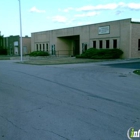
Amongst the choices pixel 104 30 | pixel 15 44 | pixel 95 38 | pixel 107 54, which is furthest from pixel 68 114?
pixel 15 44

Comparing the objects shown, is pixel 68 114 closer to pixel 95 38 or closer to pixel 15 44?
pixel 95 38

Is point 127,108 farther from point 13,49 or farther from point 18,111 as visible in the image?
point 13,49

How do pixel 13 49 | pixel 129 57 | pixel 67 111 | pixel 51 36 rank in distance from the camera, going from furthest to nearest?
pixel 13 49 → pixel 51 36 → pixel 129 57 → pixel 67 111

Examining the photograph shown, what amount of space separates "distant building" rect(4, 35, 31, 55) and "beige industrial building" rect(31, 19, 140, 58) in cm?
902

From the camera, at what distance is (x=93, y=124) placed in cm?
552

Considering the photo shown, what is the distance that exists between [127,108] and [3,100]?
4.20 meters

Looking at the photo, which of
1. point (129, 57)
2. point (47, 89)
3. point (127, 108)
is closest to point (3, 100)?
point (47, 89)

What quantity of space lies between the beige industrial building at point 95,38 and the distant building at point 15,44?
9.02 m

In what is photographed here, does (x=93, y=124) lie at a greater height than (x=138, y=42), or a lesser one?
lesser

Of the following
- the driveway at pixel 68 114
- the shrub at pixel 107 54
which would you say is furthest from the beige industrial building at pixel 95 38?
the driveway at pixel 68 114

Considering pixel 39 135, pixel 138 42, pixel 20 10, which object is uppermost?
pixel 20 10

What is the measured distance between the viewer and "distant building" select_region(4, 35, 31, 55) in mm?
63656

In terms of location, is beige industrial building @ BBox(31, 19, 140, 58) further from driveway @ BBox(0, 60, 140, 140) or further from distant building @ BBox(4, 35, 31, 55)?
driveway @ BBox(0, 60, 140, 140)

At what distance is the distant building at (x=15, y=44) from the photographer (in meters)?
63.7
